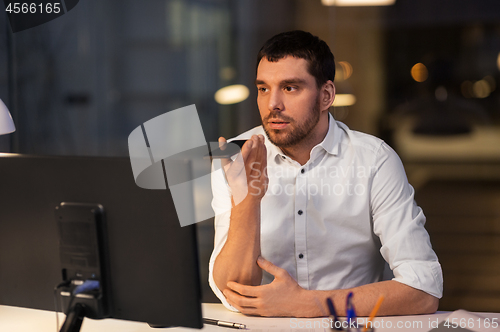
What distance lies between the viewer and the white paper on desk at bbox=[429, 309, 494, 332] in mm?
1098

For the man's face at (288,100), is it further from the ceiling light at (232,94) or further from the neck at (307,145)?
the ceiling light at (232,94)

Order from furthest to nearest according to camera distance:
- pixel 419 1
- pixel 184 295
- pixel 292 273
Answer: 1. pixel 419 1
2. pixel 292 273
3. pixel 184 295

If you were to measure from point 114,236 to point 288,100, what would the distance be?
1010mm

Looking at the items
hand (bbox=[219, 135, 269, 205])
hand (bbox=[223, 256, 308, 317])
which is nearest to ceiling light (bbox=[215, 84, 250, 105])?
hand (bbox=[219, 135, 269, 205])

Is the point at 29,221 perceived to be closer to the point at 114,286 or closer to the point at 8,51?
the point at 114,286

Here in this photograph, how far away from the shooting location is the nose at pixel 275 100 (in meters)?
1.69

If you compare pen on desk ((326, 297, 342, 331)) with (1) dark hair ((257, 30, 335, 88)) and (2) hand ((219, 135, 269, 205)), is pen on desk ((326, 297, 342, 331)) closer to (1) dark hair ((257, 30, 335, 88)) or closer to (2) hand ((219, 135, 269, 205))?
(2) hand ((219, 135, 269, 205))

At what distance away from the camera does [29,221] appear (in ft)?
3.18

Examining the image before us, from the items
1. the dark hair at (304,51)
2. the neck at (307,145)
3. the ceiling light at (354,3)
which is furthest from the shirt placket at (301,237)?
the ceiling light at (354,3)

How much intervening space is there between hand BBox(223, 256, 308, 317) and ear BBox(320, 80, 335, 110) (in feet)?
2.53

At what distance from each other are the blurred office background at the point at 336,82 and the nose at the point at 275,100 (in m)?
0.99

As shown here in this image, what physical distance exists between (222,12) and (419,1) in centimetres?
117

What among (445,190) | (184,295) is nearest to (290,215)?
(184,295)

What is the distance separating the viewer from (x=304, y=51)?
1732mm
